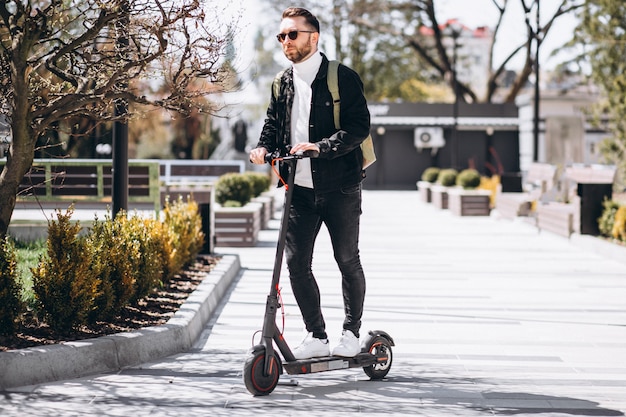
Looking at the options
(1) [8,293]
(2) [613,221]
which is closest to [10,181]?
(1) [8,293]

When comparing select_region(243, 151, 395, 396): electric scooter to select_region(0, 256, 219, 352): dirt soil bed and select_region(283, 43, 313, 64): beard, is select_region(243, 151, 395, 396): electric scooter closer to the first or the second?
select_region(283, 43, 313, 64): beard

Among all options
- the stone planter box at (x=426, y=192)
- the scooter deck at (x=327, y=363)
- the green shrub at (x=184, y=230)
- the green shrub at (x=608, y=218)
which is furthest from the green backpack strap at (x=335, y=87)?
the stone planter box at (x=426, y=192)

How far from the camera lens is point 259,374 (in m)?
5.84

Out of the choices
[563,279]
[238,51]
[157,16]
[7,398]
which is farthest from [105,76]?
[563,279]

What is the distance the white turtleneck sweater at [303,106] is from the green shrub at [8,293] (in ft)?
5.81

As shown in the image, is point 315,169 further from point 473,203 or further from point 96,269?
point 473,203

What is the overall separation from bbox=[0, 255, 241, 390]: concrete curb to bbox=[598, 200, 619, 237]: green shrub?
9649mm

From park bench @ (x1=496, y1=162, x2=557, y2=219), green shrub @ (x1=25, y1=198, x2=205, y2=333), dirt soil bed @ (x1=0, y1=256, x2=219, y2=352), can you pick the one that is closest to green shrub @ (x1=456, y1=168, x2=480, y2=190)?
park bench @ (x1=496, y1=162, x2=557, y2=219)

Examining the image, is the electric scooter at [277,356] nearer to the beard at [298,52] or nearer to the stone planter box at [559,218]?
the beard at [298,52]

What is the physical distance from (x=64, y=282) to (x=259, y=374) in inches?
63.1

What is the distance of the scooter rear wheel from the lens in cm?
633

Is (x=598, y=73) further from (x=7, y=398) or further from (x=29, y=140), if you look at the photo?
(x=7, y=398)

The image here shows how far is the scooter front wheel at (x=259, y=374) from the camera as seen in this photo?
577cm

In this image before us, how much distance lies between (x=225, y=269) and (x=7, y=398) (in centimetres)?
564
